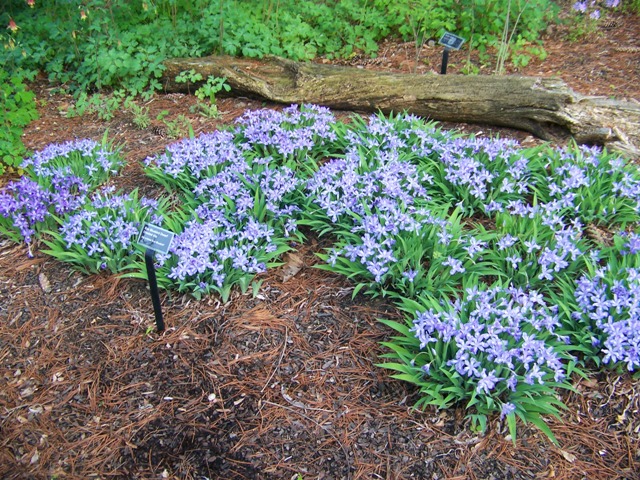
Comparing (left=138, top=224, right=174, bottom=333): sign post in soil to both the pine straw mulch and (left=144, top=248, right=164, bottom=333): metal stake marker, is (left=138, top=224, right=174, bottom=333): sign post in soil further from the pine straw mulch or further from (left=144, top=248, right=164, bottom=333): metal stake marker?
the pine straw mulch

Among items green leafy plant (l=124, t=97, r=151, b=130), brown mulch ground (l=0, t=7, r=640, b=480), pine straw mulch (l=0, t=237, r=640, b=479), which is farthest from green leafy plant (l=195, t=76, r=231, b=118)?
pine straw mulch (l=0, t=237, r=640, b=479)

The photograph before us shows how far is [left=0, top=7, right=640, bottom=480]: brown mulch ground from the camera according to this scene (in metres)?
2.32

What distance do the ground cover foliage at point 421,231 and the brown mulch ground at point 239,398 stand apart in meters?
0.13

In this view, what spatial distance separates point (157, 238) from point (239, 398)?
866 millimetres

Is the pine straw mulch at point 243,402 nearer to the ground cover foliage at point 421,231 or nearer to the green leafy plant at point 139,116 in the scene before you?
the ground cover foliage at point 421,231

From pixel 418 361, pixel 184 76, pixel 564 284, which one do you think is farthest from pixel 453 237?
pixel 184 76

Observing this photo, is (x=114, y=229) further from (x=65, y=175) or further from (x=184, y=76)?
(x=184, y=76)

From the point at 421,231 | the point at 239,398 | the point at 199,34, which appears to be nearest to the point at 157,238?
the point at 239,398

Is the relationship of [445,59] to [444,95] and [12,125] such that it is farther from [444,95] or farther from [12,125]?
[12,125]

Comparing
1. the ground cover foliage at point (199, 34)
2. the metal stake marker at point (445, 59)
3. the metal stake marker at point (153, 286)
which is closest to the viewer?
the metal stake marker at point (153, 286)

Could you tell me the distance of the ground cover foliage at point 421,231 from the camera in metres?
2.44

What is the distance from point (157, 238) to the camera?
8.19ft

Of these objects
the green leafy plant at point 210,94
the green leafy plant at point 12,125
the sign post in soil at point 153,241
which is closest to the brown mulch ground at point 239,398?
the sign post in soil at point 153,241

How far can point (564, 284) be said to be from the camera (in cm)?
280
